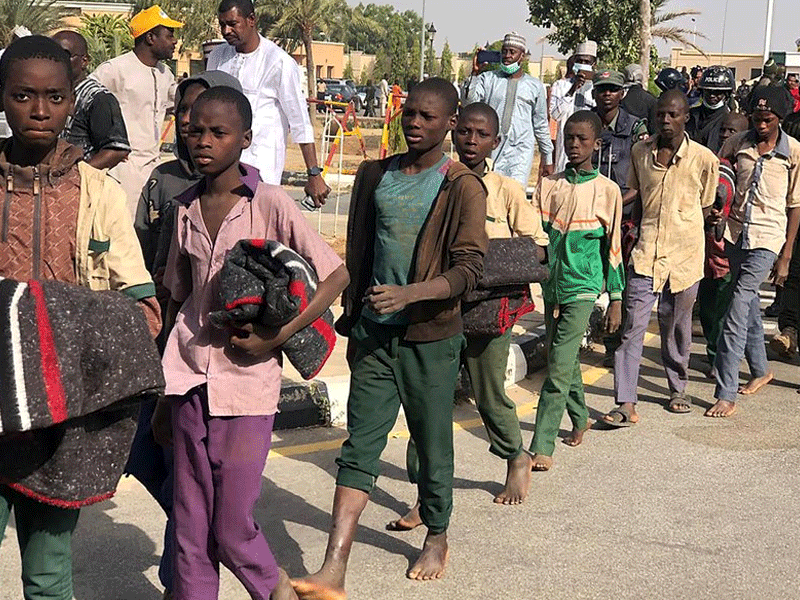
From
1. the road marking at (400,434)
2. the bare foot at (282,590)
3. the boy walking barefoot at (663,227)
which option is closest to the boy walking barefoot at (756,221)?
the boy walking barefoot at (663,227)

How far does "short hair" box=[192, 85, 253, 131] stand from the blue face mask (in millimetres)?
Answer: 5867

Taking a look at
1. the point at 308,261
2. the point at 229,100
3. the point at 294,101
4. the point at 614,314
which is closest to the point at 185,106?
the point at 229,100

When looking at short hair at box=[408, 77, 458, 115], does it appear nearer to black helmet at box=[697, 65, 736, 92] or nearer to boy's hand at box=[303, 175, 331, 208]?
boy's hand at box=[303, 175, 331, 208]

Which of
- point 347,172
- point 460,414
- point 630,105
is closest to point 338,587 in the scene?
point 460,414

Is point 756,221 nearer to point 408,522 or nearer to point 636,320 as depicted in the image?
point 636,320

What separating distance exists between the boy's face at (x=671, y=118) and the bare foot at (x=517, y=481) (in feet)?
8.05

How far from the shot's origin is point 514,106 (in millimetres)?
9492

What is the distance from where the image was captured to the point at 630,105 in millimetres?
9875

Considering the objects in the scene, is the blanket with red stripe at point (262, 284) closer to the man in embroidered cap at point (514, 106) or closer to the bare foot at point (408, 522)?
the bare foot at point (408, 522)

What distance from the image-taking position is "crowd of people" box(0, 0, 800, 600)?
11.2 feet

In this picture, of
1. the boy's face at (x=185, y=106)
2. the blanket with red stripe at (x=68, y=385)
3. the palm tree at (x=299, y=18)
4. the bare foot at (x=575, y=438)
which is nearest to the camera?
the blanket with red stripe at (x=68, y=385)

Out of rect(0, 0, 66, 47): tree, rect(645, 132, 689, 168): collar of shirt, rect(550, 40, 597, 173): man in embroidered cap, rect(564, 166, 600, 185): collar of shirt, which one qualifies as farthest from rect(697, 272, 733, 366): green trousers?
rect(0, 0, 66, 47): tree

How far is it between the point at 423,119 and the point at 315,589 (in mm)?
1762

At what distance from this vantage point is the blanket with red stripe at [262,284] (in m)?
3.67
